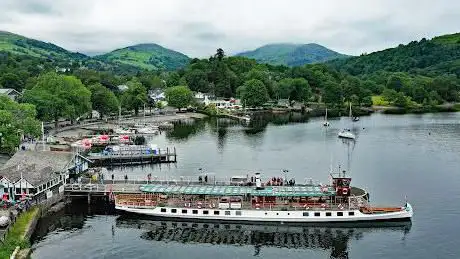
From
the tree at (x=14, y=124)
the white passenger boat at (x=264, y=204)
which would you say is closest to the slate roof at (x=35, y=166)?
the white passenger boat at (x=264, y=204)

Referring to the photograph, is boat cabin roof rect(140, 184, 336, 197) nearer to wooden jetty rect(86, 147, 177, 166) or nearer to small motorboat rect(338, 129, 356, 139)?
wooden jetty rect(86, 147, 177, 166)

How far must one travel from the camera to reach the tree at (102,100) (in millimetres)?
166500

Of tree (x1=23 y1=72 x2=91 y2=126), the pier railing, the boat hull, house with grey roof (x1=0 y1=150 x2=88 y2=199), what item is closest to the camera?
the boat hull

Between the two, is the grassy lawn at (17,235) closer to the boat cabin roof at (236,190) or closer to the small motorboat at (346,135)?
the boat cabin roof at (236,190)

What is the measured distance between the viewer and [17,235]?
5781 centimetres

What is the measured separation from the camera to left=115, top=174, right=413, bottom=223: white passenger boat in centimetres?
6788

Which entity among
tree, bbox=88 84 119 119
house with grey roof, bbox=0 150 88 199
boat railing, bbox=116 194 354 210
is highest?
tree, bbox=88 84 119 119

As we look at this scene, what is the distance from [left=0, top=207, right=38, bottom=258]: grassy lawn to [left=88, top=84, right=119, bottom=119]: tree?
103 meters

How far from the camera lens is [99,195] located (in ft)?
252

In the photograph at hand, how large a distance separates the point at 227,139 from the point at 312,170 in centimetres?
4215

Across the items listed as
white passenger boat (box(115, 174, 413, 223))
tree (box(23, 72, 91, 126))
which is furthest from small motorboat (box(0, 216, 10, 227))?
tree (box(23, 72, 91, 126))

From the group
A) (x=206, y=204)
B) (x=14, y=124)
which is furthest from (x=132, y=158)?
(x=206, y=204)

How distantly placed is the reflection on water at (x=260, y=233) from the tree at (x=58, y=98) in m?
76.4

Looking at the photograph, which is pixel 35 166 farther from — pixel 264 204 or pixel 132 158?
pixel 132 158
